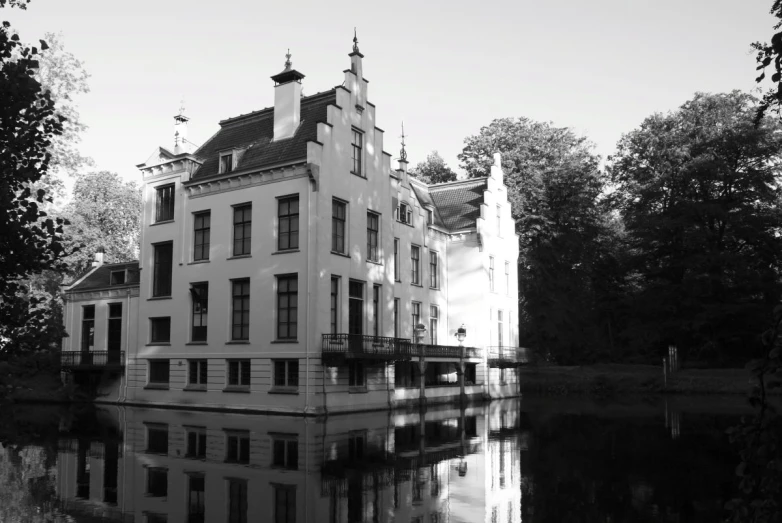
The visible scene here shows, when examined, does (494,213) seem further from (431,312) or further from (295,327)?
(295,327)

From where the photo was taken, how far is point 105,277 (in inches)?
1468

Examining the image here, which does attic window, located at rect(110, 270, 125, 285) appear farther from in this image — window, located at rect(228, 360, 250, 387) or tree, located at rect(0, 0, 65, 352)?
tree, located at rect(0, 0, 65, 352)

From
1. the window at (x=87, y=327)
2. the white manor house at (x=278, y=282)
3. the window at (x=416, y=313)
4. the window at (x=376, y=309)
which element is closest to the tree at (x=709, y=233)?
the white manor house at (x=278, y=282)

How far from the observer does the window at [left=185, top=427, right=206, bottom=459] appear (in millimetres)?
15266

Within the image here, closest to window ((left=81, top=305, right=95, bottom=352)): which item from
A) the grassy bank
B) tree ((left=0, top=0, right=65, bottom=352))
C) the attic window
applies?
the attic window

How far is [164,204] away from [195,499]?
2533 centimetres

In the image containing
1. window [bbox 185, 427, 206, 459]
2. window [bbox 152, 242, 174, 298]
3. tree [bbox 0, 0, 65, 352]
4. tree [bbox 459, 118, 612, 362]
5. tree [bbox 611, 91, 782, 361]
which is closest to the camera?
tree [bbox 0, 0, 65, 352]

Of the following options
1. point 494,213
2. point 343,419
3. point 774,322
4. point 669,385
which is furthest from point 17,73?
point 669,385

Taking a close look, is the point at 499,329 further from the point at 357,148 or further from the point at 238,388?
the point at 238,388

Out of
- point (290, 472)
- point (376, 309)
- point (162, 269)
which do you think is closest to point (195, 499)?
point (290, 472)

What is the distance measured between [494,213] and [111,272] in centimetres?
2187

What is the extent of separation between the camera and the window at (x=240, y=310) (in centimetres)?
2961

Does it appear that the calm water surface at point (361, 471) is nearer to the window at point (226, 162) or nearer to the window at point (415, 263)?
the window at point (226, 162)

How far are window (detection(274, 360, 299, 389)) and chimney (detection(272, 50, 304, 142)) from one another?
9.93 metres
